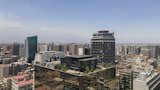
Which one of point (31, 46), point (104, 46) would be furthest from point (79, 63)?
point (31, 46)

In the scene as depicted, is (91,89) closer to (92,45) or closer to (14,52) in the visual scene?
(92,45)

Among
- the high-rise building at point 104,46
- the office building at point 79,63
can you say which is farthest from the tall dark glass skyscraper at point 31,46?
the office building at point 79,63

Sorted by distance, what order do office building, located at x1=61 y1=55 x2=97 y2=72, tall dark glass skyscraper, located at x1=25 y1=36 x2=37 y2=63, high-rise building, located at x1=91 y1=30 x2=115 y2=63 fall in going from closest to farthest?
office building, located at x1=61 y1=55 x2=97 y2=72 < high-rise building, located at x1=91 y1=30 x2=115 y2=63 < tall dark glass skyscraper, located at x1=25 y1=36 x2=37 y2=63

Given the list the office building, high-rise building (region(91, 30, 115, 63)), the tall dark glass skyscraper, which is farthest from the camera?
the tall dark glass skyscraper

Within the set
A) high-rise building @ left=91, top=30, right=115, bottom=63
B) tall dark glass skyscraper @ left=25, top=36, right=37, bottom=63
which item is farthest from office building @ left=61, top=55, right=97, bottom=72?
tall dark glass skyscraper @ left=25, top=36, right=37, bottom=63

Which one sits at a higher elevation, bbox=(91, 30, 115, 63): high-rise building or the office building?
bbox=(91, 30, 115, 63): high-rise building

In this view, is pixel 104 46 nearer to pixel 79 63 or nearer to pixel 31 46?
pixel 79 63

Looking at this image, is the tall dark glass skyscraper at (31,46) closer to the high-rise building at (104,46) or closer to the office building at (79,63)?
the high-rise building at (104,46)

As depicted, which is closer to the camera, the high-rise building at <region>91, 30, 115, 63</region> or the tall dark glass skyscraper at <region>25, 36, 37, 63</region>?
the high-rise building at <region>91, 30, 115, 63</region>

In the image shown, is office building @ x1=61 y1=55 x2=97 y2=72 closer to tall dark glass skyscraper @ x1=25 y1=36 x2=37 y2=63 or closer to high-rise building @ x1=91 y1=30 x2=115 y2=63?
high-rise building @ x1=91 y1=30 x2=115 y2=63
